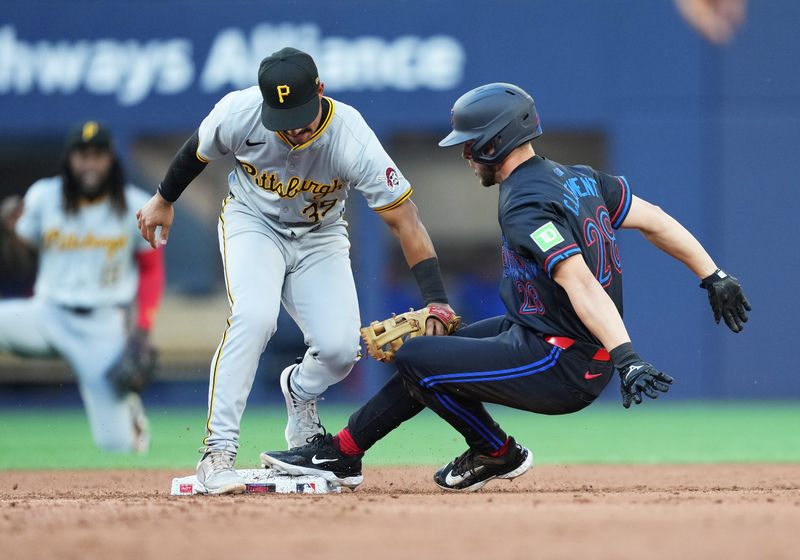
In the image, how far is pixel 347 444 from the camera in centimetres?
558

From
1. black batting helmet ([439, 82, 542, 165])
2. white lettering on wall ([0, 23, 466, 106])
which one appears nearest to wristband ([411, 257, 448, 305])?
black batting helmet ([439, 82, 542, 165])

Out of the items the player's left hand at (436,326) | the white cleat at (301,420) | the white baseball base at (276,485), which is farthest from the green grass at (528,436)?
the player's left hand at (436,326)

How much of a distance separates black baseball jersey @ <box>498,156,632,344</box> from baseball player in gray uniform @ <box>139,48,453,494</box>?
1.58 feet

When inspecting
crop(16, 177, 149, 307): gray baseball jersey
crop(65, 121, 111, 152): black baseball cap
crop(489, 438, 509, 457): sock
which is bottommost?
crop(489, 438, 509, 457): sock

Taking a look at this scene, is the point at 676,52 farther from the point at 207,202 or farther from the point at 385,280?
the point at 207,202

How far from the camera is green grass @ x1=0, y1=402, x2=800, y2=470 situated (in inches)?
305

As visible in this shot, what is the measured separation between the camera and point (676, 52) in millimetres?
12031

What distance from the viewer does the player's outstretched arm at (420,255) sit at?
215 inches

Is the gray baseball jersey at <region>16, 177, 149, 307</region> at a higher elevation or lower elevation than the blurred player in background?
lower

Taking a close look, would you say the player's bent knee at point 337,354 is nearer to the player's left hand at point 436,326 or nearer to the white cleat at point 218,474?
the player's left hand at point 436,326

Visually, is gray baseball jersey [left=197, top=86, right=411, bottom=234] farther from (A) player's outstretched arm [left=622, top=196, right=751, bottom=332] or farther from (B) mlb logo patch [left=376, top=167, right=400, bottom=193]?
(A) player's outstretched arm [left=622, top=196, right=751, bottom=332]

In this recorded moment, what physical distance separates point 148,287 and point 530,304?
13.2 feet

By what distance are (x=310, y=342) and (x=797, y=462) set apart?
3204 millimetres

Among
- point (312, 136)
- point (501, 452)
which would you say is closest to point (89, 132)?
point (312, 136)
